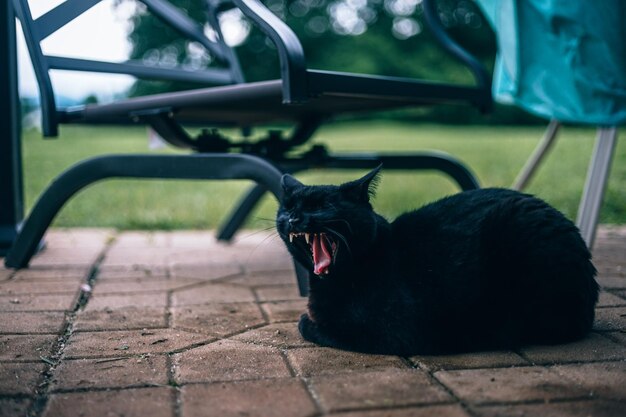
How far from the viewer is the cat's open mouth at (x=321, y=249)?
1.60m

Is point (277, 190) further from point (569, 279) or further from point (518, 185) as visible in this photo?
point (518, 185)

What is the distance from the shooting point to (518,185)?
300 centimetres

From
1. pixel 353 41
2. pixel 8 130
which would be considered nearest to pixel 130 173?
pixel 8 130

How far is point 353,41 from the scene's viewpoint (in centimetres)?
2136

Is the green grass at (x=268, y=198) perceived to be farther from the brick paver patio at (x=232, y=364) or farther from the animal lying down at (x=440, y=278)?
the animal lying down at (x=440, y=278)

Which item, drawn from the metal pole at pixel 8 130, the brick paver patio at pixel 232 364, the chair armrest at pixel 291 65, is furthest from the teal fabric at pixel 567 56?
the metal pole at pixel 8 130

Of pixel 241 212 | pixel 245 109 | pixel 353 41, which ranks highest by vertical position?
pixel 353 41

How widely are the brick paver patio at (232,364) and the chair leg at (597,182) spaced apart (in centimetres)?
24

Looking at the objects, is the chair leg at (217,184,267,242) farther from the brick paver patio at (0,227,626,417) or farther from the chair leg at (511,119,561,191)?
the chair leg at (511,119,561,191)

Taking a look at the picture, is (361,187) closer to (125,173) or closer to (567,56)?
(125,173)

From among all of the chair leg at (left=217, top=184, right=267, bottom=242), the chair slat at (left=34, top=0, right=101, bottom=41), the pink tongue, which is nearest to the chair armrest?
the pink tongue

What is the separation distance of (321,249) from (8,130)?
1869 mm

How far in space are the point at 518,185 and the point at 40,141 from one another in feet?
34.4

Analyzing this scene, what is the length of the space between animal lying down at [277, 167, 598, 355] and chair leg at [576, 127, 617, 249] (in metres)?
1.03
